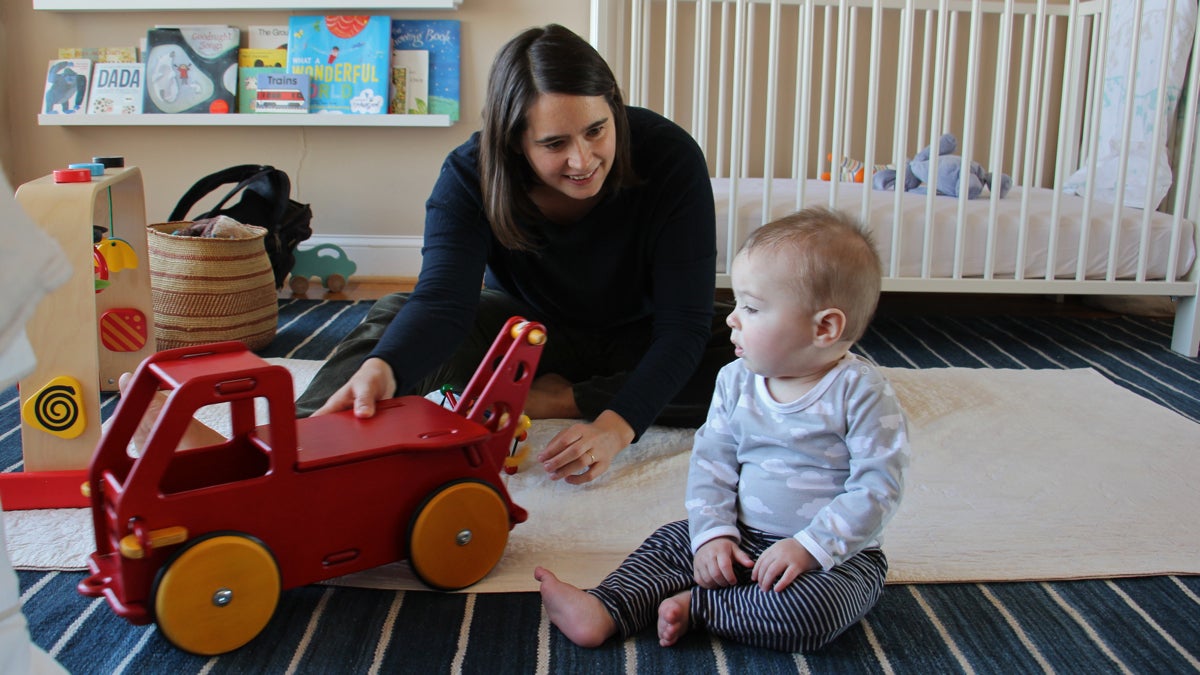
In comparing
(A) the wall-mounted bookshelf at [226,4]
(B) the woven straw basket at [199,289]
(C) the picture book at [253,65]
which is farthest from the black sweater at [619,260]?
(C) the picture book at [253,65]

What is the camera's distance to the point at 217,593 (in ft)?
2.91

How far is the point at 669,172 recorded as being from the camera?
1368 mm

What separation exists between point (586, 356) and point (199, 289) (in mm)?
881

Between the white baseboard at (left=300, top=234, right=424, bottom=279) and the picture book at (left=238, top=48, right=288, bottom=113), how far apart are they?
0.43m

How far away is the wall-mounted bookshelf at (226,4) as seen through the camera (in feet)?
8.92

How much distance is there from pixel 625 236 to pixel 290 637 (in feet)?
2.30

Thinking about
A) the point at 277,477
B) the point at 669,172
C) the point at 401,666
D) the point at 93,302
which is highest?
the point at 669,172

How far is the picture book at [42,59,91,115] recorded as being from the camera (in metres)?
2.80

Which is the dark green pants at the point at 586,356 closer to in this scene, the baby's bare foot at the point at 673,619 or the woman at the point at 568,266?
the woman at the point at 568,266

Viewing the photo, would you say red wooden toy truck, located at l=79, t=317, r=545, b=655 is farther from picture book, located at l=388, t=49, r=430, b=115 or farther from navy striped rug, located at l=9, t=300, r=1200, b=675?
picture book, located at l=388, t=49, r=430, b=115

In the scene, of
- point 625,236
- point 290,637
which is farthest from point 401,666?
point 625,236

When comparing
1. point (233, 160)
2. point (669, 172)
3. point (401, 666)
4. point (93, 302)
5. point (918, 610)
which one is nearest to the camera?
point (401, 666)

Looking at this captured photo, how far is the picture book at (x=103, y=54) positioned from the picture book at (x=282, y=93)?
374 mm

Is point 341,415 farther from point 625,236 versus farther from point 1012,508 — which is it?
point 1012,508
